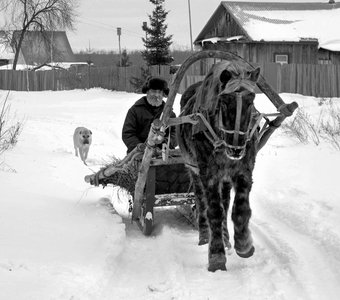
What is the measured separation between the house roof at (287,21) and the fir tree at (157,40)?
13.6 feet

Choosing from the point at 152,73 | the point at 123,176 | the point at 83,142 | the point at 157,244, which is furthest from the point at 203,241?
the point at 152,73

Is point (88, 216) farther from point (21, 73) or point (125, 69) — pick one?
point (21, 73)

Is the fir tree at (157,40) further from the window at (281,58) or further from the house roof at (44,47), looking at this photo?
the house roof at (44,47)

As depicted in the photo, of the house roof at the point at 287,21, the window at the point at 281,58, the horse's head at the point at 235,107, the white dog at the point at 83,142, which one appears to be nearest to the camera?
the horse's head at the point at 235,107

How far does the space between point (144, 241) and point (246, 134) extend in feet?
8.08

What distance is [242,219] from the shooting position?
5359 millimetres

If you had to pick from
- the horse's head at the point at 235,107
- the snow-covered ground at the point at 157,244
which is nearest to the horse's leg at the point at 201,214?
the snow-covered ground at the point at 157,244

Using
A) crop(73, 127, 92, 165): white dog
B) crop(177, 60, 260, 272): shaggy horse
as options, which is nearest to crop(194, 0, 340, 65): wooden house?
crop(73, 127, 92, 165): white dog

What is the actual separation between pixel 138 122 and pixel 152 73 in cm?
2815

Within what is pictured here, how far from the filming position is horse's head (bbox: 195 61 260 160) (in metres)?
4.70

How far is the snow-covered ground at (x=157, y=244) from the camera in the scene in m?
4.73

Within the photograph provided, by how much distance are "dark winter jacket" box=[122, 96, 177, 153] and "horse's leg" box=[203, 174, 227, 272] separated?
6.89 feet

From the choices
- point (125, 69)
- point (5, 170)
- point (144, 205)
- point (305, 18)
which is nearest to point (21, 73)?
point (125, 69)

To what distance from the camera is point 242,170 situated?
5316 mm
